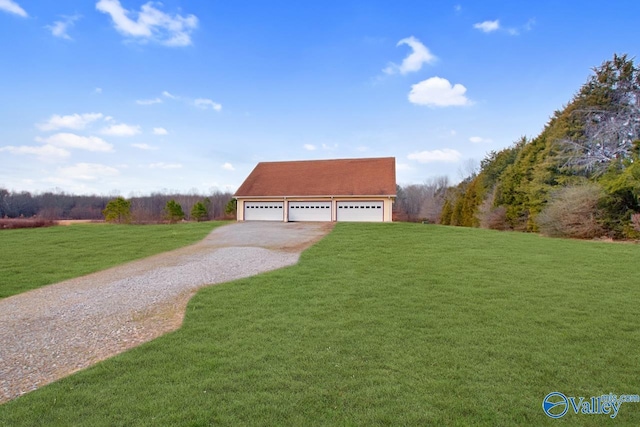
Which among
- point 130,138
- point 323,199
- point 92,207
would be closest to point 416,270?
point 323,199

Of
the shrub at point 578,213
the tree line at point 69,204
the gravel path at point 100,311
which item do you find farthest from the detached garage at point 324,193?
the tree line at point 69,204

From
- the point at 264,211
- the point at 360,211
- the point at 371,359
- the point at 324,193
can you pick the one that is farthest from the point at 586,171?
the point at 371,359

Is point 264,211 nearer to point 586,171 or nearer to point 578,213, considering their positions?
point 578,213

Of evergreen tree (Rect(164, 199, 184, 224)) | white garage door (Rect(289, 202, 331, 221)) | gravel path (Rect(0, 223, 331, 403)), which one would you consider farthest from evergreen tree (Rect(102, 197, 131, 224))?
gravel path (Rect(0, 223, 331, 403))

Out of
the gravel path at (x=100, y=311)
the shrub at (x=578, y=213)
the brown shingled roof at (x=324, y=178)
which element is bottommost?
the gravel path at (x=100, y=311)

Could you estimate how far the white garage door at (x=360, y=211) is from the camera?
2178 cm

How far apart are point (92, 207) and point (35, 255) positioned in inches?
2198

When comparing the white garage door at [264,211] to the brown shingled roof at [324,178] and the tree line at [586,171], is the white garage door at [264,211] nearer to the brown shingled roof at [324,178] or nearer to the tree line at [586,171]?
the brown shingled roof at [324,178]

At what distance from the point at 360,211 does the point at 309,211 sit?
3426mm

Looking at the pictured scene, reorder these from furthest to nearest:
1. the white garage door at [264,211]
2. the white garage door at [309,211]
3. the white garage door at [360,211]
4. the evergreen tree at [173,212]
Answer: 1. the evergreen tree at [173,212]
2. the white garage door at [264,211]
3. the white garage door at [309,211]
4. the white garage door at [360,211]

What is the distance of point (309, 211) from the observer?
22688 mm

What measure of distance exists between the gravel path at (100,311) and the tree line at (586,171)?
567 inches

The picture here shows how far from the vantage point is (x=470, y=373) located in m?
3.27

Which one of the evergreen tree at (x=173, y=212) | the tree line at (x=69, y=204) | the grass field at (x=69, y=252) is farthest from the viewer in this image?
the tree line at (x=69, y=204)
